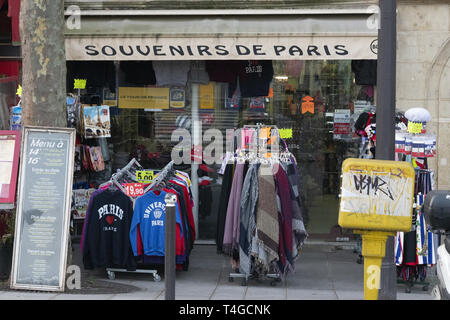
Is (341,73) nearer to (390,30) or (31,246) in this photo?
(390,30)

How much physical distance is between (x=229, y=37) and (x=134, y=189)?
8.16 ft

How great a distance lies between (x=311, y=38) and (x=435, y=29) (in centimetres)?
187

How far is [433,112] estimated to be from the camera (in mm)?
9922

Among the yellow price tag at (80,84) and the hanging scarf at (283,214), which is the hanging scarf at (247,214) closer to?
the hanging scarf at (283,214)

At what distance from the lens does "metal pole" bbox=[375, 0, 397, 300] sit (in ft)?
21.0

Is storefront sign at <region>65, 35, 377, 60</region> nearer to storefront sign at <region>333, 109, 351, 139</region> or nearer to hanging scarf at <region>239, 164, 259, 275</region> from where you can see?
storefront sign at <region>333, 109, 351, 139</region>

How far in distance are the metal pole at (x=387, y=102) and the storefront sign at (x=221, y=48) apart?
2.87 meters

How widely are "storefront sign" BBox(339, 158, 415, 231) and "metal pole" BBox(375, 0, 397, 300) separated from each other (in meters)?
1.50

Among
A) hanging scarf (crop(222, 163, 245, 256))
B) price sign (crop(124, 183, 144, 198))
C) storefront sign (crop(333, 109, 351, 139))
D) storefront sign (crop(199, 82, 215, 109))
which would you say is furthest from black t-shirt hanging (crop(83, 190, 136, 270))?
storefront sign (crop(333, 109, 351, 139))

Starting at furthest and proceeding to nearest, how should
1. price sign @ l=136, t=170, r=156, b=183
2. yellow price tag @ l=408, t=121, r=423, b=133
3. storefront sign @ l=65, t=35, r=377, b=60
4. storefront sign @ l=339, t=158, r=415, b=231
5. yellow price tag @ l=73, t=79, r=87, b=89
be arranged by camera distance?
yellow price tag @ l=73, t=79, r=87, b=89
storefront sign @ l=65, t=35, r=377, b=60
price sign @ l=136, t=170, r=156, b=183
yellow price tag @ l=408, t=121, r=423, b=133
storefront sign @ l=339, t=158, r=415, b=231

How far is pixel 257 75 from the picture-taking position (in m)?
10.6

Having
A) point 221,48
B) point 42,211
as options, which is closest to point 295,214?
point 221,48

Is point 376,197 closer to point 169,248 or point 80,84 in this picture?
point 169,248

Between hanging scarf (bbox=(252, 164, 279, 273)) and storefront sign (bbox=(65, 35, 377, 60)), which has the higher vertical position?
storefront sign (bbox=(65, 35, 377, 60))
